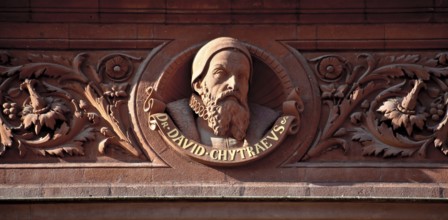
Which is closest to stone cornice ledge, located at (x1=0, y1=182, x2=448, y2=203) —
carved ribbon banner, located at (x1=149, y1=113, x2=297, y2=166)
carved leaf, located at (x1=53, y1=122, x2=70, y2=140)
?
carved ribbon banner, located at (x1=149, y1=113, x2=297, y2=166)

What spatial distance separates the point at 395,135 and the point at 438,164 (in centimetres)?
54

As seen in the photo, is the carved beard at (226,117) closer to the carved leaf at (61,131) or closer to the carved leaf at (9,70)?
the carved leaf at (61,131)

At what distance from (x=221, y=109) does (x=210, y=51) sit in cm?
67

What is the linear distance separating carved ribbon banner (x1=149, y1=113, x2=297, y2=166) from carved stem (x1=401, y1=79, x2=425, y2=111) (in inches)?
47.0

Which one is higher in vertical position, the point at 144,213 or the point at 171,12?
the point at 171,12

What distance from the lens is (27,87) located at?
20.1 meters

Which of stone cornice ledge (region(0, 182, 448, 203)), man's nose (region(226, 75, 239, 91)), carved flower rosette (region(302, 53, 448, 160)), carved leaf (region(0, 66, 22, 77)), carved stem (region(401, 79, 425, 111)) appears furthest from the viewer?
carved leaf (region(0, 66, 22, 77))

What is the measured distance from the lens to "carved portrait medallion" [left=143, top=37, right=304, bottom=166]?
19.7m

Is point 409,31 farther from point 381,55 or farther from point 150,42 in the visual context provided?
point 150,42

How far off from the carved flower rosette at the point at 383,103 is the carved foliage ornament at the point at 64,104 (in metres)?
2.03

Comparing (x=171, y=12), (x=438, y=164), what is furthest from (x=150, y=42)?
(x=438, y=164)

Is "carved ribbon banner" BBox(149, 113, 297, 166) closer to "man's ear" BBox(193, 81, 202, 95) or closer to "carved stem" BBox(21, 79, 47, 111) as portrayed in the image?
"man's ear" BBox(193, 81, 202, 95)

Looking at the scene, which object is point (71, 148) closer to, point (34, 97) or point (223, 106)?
point (34, 97)

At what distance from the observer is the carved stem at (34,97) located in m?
20.0
